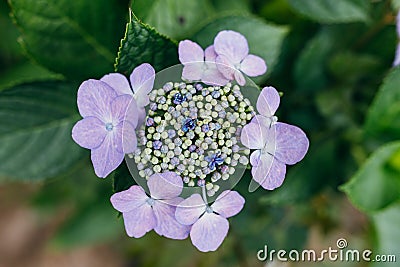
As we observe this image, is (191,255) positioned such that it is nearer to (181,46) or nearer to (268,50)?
(268,50)

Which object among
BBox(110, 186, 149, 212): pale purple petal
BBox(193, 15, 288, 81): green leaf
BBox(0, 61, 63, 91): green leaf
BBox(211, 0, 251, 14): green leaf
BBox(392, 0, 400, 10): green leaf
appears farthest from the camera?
BBox(0, 61, 63, 91): green leaf

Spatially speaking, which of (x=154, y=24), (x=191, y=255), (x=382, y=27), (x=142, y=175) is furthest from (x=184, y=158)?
(x=191, y=255)

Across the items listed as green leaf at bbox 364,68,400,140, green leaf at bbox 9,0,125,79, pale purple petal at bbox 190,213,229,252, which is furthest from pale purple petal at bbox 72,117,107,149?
green leaf at bbox 364,68,400,140

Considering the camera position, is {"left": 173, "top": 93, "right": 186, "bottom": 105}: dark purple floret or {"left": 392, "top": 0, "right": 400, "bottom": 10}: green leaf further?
{"left": 392, "top": 0, "right": 400, "bottom": 10}: green leaf

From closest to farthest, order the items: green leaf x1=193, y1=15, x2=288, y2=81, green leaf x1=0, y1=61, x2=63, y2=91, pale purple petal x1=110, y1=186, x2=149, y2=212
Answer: pale purple petal x1=110, y1=186, x2=149, y2=212
green leaf x1=193, y1=15, x2=288, y2=81
green leaf x1=0, y1=61, x2=63, y2=91

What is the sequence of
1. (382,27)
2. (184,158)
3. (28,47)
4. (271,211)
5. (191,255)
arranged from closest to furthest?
(184,158)
(28,47)
(382,27)
(271,211)
(191,255)

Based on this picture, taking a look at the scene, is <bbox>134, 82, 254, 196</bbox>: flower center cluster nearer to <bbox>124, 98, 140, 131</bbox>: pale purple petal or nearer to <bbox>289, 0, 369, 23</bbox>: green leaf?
<bbox>124, 98, 140, 131</bbox>: pale purple petal
